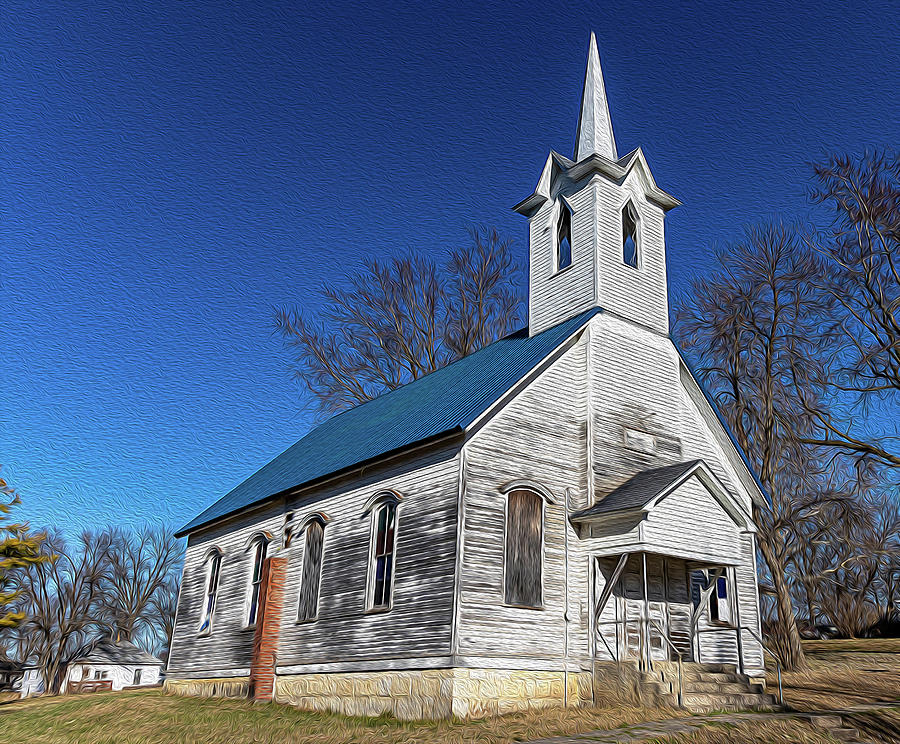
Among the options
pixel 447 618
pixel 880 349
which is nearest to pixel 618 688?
pixel 447 618

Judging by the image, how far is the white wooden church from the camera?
56.1 feet

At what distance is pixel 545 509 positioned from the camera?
18422 millimetres

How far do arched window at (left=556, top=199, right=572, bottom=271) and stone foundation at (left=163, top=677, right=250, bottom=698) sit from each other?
13935 mm

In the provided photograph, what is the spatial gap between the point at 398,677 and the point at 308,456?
10.4m

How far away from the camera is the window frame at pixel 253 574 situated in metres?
24.2

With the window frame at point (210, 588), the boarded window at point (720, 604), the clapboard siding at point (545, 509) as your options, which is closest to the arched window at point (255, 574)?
the window frame at point (210, 588)

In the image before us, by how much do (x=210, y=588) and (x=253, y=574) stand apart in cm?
318

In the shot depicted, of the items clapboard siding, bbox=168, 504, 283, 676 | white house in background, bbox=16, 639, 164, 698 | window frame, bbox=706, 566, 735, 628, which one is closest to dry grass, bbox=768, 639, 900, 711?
window frame, bbox=706, 566, 735, 628

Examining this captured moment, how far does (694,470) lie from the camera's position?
1817 cm

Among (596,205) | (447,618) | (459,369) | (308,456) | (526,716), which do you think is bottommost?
(526,716)

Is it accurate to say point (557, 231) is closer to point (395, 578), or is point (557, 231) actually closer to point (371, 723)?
point (395, 578)

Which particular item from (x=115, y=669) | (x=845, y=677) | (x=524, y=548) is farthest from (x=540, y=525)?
(x=115, y=669)

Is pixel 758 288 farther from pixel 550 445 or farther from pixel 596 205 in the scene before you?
pixel 550 445

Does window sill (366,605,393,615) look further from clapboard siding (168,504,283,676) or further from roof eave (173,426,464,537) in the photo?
clapboard siding (168,504,283,676)
